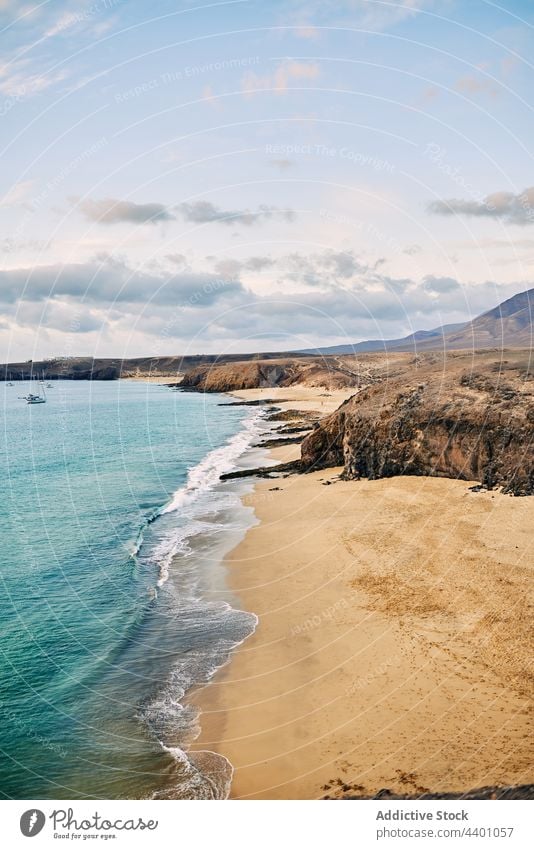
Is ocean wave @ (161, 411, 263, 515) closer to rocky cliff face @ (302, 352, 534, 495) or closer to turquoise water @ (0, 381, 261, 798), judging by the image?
turquoise water @ (0, 381, 261, 798)

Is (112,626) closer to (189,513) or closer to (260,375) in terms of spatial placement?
(189,513)

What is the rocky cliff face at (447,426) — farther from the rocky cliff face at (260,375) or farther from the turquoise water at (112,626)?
the rocky cliff face at (260,375)

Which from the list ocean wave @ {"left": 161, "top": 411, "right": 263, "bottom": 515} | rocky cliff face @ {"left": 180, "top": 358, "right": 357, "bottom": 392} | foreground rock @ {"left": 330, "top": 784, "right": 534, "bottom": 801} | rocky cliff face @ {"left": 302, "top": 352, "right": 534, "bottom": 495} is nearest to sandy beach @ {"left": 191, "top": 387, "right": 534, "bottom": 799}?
foreground rock @ {"left": 330, "top": 784, "right": 534, "bottom": 801}

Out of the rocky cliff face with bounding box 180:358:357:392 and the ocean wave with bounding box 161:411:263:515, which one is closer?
the ocean wave with bounding box 161:411:263:515

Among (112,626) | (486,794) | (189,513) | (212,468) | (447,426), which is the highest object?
(447,426)

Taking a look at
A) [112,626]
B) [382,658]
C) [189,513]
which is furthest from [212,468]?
[382,658]
